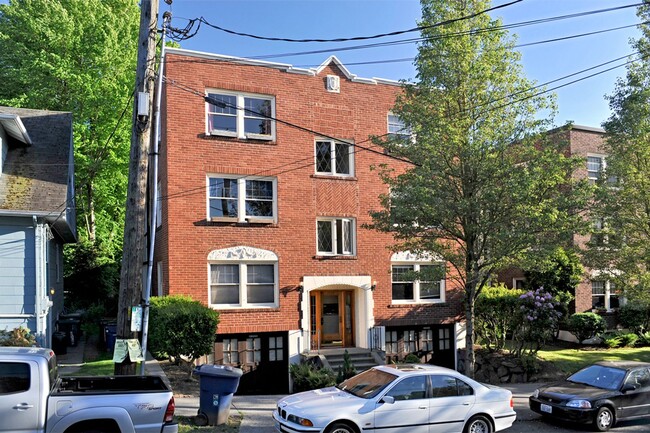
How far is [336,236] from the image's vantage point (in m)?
19.5

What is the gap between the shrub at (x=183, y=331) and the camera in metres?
14.0

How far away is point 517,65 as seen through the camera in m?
14.0

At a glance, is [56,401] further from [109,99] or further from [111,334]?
[109,99]

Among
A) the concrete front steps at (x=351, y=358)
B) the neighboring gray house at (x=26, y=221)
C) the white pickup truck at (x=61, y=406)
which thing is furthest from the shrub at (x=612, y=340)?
the neighboring gray house at (x=26, y=221)

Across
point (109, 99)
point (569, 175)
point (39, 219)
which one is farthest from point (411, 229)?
point (109, 99)

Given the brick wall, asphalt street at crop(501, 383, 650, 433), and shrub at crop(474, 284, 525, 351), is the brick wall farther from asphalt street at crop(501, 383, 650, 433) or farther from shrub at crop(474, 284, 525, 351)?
asphalt street at crop(501, 383, 650, 433)

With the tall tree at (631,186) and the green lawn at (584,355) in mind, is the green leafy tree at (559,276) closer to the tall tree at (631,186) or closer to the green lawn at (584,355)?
the green lawn at (584,355)

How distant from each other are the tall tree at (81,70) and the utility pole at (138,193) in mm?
16721

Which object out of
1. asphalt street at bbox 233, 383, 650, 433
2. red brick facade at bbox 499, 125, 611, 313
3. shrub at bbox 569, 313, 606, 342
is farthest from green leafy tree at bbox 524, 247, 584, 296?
asphalt street at bbox 233, 383, 650, 433

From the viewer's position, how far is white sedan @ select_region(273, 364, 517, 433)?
884cm

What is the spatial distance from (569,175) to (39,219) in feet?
46.9

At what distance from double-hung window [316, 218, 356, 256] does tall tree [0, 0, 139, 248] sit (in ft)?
39.8

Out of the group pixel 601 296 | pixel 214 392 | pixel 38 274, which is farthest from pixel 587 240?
pixel 38 274

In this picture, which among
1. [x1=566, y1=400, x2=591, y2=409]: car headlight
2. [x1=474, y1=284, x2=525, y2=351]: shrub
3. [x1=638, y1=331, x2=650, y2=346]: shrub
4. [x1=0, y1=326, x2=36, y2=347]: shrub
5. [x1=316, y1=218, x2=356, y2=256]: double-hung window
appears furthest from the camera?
[x1=638, y1=331, x2=650, y2=346]: shrub
